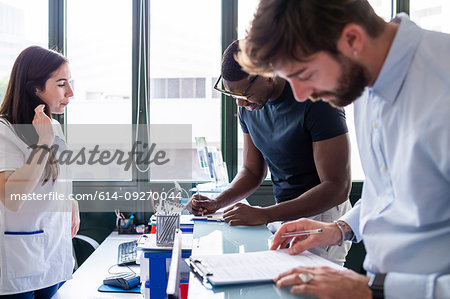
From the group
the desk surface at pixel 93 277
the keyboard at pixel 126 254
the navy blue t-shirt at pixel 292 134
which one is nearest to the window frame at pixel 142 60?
the desk surface at pixel 93 277

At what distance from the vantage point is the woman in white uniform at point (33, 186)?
202cm

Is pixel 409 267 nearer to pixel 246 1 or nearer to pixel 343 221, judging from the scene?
pixel 343 221

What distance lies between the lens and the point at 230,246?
1420mm

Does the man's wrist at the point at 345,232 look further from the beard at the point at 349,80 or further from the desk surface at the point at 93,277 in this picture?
the desk surface at the point at 93,277

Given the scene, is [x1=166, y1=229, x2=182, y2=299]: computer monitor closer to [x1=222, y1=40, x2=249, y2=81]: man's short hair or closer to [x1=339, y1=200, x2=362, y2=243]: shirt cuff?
[x1=339, y1=200, x2=362, y2=243]: shirt cuff

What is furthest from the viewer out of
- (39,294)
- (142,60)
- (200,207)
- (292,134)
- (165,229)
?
Result: (142,60)

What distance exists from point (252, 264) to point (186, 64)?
115 inches

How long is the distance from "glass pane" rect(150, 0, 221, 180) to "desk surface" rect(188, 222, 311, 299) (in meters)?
2.15

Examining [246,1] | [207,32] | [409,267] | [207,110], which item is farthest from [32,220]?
[246,1]

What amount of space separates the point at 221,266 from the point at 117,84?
2943 mm

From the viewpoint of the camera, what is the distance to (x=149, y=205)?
3.68m

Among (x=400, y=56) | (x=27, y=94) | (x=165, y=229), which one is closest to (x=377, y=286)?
(x=400, y=56)

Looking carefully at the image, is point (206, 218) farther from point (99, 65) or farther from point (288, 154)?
point (99, 65)

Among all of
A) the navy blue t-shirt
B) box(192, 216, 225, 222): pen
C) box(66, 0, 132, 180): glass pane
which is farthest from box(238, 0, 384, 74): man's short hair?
box(66, 0, 132, 180): glass pane
